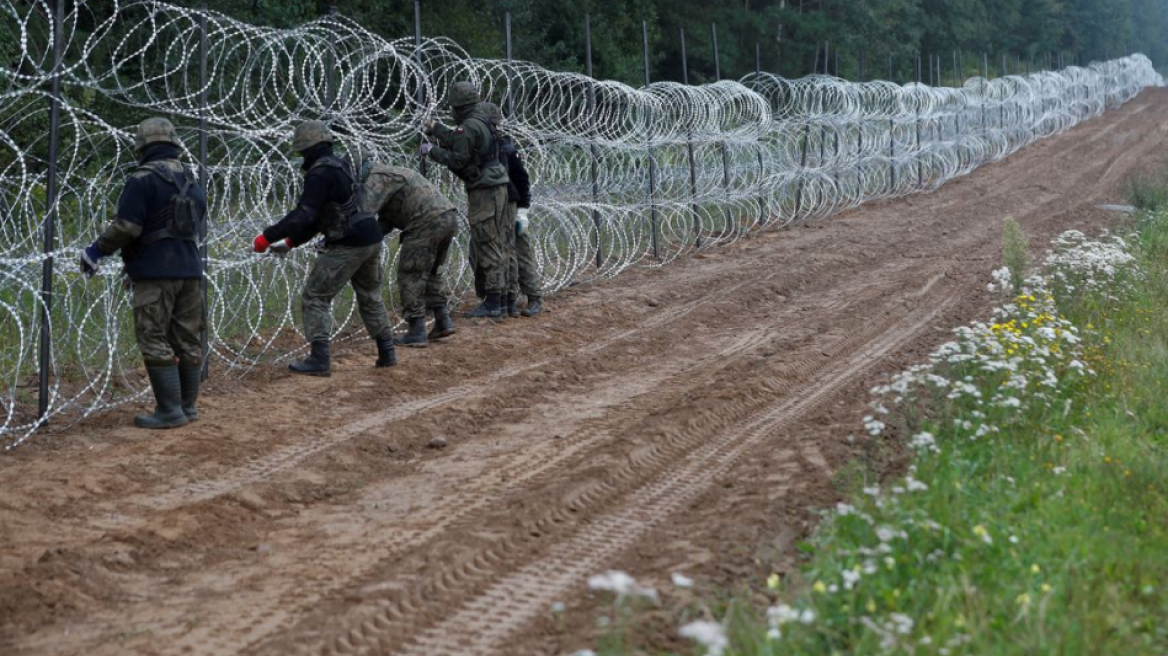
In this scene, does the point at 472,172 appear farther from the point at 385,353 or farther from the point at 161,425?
the point at 161,425

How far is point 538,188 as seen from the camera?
13953 mm

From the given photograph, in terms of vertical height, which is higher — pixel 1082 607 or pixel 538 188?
pixel 538 188

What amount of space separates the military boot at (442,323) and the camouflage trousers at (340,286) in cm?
114

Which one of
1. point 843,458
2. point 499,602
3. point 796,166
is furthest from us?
point 796,166

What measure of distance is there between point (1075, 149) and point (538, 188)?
24750 millimetres

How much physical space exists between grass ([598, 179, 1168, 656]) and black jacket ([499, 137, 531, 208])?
192 inches

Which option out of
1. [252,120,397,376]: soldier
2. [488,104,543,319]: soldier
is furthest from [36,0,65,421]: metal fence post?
[488,104,543,319]: soldier

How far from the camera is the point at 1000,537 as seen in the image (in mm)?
5250

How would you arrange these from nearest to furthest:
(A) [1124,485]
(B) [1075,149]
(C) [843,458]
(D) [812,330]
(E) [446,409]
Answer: (A) [1124,485], (C) [843,458], (E) [446,409], (D) [812,330], (B) [1075,149]

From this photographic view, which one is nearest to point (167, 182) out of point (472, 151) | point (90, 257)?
point (90, 257)

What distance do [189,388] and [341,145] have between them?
507 cm

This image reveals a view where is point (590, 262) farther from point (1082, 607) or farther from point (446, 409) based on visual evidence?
point (1082, 607)

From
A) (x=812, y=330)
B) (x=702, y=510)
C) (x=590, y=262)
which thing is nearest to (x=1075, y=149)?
(x=590, y=262)

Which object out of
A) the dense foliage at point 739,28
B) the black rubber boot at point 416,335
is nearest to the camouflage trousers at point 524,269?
the black rubber boot at point 416,335
